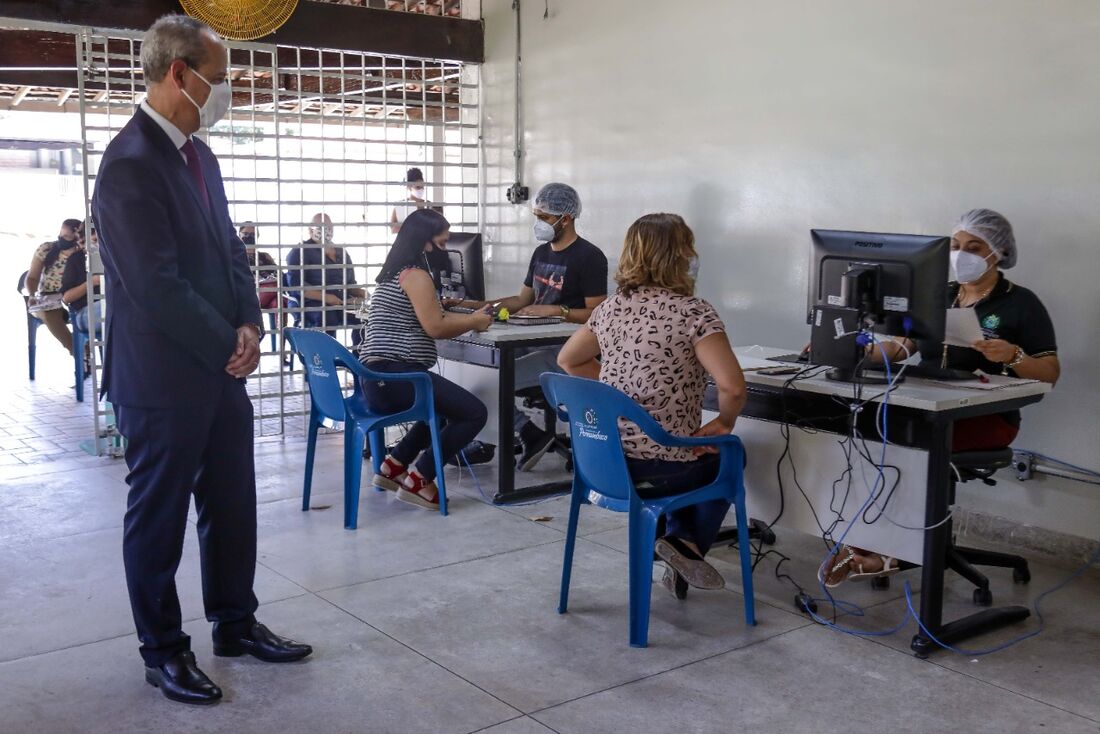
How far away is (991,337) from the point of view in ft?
12.4

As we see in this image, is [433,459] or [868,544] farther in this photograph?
[433,459]

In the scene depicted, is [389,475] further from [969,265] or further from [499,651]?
[969,265]

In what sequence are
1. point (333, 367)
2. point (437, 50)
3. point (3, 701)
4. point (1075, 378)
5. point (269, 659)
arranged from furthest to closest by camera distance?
point (437, 50) → point (333, 367) → point (1075, 378) → point (269, 659) → point (3, 701)

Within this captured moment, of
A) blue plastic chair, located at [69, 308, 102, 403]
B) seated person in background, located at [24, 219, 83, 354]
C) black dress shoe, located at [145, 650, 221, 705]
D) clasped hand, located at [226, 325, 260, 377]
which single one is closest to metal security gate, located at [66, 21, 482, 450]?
blue plastic chair, located at [69, 308, 102, 403]

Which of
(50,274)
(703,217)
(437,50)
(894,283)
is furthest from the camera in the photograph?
(50,274)

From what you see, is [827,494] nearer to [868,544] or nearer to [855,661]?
[868,544]

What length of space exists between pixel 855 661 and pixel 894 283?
46.7 inches

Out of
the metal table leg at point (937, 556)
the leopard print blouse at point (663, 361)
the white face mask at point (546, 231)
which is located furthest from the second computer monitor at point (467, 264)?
the metal table leg at point (937, 556)

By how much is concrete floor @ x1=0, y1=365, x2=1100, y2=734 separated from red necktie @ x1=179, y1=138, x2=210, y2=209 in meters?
1.36

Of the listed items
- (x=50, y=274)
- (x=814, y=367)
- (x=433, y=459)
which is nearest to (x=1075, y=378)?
(x=814, y=367)

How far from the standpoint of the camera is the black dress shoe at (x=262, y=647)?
3.04 meters

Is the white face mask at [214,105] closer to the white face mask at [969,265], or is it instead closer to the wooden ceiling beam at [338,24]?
the white face mask at [969,265]

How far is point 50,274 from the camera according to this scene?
8148 mm

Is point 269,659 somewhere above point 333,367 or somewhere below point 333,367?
below
